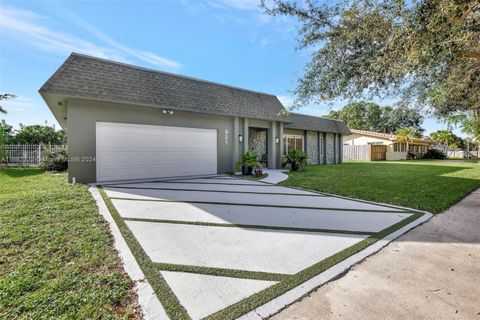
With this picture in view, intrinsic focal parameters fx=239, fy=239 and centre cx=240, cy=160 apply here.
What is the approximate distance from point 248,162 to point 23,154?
643 inches

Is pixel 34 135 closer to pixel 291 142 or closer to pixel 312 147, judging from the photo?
pixel 291 142

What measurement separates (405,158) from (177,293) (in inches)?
1452

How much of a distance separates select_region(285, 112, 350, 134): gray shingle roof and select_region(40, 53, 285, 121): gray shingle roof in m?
4.13

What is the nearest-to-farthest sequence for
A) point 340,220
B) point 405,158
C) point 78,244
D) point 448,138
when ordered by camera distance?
point 78,244
point 340,220
point 405,158
point 448,138

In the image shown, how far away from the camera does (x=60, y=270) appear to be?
2648 millimetres

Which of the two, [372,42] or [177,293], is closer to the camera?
[177,293]

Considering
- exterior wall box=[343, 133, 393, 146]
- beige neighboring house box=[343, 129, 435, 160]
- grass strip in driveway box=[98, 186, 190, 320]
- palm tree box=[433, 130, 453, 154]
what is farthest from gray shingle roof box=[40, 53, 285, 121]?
palm tree box=[433, 130, 453, 154]

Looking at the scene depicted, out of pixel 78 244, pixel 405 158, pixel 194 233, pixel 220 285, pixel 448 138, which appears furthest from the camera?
pixel 448 138

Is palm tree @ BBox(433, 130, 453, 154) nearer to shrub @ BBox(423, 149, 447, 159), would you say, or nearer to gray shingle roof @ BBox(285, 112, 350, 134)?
shrub @ BBox(423, 149, 447, 159)

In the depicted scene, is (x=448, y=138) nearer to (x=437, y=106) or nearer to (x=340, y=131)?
(x=340, y=131)

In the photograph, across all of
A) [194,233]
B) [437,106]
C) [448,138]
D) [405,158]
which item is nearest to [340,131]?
[437,106]

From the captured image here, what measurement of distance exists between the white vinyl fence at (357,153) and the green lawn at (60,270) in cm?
2901

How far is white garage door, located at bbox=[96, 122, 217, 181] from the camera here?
9102mm

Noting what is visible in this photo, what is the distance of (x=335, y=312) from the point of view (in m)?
2.03
